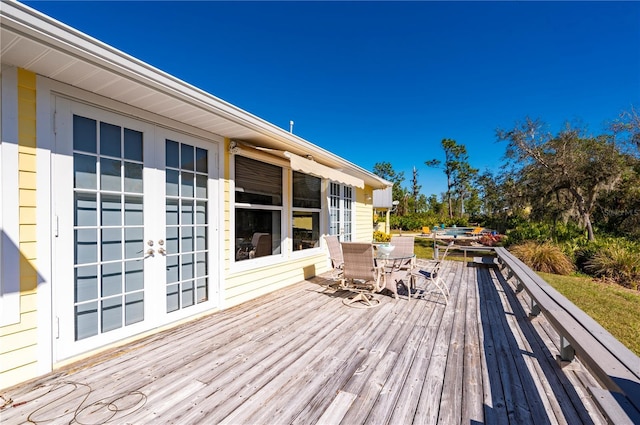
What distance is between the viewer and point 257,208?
503 cm

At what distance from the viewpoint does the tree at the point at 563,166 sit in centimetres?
973

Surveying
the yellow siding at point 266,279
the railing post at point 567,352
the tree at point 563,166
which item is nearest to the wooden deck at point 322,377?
the railing post at point 567,352

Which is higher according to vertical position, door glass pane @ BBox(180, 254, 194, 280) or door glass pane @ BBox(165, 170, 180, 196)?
door glass pane @ BBox(165, 170, 180, 196)

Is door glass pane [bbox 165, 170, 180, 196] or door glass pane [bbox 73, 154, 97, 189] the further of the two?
door glass pane [bbox 165, 170, 180, 196]

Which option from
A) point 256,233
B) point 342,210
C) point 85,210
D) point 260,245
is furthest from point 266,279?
point 342,210

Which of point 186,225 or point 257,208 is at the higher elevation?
point 257,208

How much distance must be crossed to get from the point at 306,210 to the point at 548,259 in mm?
7920

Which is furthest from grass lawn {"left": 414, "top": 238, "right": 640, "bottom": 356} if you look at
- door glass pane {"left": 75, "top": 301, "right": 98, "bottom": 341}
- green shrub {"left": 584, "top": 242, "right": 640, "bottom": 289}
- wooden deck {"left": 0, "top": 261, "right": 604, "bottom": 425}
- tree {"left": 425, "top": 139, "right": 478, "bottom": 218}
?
tree {"left": 425, "top": 139, "right": 478, "bottom": 218}

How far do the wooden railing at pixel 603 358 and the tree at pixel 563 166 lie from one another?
10122mm

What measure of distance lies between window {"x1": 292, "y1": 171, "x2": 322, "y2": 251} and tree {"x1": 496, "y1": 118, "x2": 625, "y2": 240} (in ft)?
33.3

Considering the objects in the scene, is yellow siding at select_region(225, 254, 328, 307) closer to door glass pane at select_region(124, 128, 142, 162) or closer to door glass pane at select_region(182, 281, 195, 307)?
door glass pane at select_region(182, 281, 195, 307)

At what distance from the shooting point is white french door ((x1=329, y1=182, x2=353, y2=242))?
294 inches

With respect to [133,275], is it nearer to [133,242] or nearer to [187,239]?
[133,242]

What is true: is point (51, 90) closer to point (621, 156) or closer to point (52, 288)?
point (52, 288)
